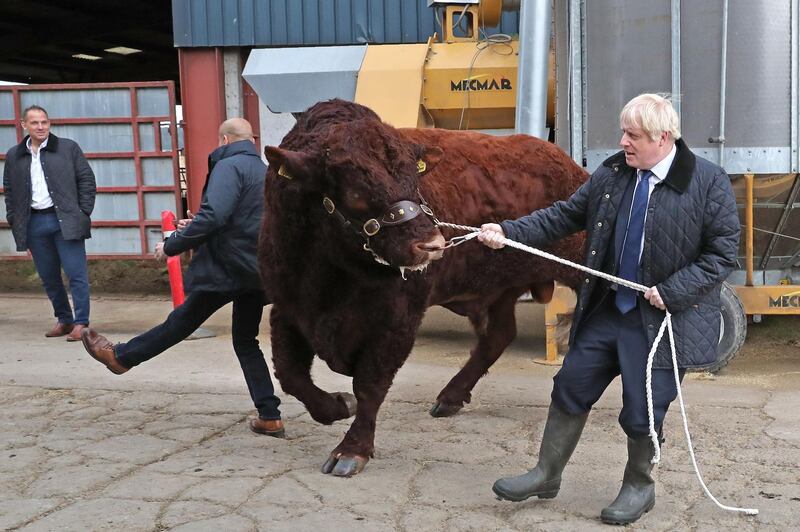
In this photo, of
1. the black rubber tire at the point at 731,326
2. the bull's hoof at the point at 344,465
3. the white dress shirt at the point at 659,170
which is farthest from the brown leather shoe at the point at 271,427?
the black rubber tire at the point at 731,326

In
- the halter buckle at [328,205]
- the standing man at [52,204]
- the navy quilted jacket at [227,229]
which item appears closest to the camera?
the halter buckle at [328,205]

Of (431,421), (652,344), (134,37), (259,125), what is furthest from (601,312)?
(134,37)

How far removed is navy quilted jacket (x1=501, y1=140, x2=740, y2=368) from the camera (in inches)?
140

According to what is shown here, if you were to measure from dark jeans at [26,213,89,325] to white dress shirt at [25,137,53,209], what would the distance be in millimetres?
103

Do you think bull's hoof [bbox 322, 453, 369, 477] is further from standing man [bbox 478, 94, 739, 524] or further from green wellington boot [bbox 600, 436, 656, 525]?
green wellington boot [bbox 600, 436, 656, 525]

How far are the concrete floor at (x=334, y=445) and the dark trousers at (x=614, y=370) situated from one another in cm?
49

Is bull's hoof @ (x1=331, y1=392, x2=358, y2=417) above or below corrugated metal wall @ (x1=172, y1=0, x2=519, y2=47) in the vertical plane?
below

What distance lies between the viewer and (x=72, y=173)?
26.0 ft

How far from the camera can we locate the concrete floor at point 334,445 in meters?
3.88

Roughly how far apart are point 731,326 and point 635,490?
114 inches

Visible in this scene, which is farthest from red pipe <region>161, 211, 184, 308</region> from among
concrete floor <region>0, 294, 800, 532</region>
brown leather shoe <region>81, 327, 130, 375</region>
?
brown leather shoe <region>81, 327, 130, 375</region>

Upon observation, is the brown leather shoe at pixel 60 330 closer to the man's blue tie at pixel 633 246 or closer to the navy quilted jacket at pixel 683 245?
the navy quilted jacket at pixel 683 245

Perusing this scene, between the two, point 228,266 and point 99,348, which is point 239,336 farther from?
point 99,348

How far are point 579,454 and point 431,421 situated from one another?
1.02 m
